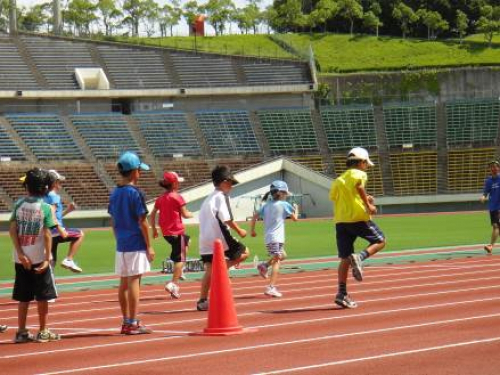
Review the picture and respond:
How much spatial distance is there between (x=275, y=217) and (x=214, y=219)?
2718 mm

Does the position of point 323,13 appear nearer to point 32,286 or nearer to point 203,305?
point 203,305

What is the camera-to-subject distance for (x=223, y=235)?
13789 millimetres

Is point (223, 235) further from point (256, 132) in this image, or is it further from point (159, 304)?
point (256, 132)

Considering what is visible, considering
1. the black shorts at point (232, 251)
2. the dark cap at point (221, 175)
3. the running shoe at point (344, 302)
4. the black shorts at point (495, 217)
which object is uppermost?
the dark cap at point (221, 175)

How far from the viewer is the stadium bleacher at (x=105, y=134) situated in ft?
195

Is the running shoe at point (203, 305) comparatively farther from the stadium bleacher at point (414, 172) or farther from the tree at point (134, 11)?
the tree at point (134, 11)

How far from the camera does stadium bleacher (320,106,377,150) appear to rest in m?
63.2

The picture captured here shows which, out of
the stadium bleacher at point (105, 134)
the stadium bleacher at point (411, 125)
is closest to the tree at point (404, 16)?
A: the stadium bleacher at point (411, 125)

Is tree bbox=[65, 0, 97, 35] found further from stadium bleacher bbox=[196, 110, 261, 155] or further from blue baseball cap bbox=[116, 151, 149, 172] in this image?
blue baseball cap bbox=[116, 151, 149, 172]

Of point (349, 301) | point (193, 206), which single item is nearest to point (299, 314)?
point (349, 301)

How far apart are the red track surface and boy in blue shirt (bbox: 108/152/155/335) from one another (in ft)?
1.47

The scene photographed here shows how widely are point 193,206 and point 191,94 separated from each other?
11673 mm

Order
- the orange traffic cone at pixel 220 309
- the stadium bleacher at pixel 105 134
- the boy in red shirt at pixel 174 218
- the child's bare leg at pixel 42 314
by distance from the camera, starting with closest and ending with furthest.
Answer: the orange traffic cone at pixel 220 309 < the child's bare leg at pixel 42 314 < the boy in red shirt at pixel 174 218 < the stadium bleacher at pixel 105 134

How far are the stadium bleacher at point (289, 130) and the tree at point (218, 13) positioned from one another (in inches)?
1458
